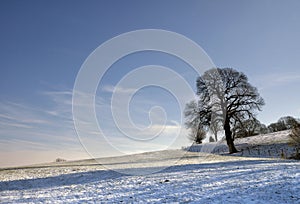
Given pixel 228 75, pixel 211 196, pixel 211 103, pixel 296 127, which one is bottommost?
pixel 211 196

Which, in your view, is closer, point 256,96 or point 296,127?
point 296,127

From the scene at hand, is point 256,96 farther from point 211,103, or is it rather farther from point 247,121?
point 211,103

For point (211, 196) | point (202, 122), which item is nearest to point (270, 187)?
point (211, 196)

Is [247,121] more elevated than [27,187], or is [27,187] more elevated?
[247,121]

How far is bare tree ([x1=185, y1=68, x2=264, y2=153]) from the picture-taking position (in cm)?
3309

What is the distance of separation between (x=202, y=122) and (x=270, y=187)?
24091 mm

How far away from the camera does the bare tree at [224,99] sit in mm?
33094

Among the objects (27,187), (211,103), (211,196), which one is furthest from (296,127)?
(27,187)

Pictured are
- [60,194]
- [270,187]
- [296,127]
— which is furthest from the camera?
[296,127]

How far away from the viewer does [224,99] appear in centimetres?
3334

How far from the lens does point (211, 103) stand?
33.7 meters

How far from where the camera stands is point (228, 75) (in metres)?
33.8

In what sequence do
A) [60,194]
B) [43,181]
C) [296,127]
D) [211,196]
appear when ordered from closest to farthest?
1. [211,196]
2. [60,194]
3. [43,181]
4. [296,127]

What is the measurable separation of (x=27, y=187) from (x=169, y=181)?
25.9 feet
